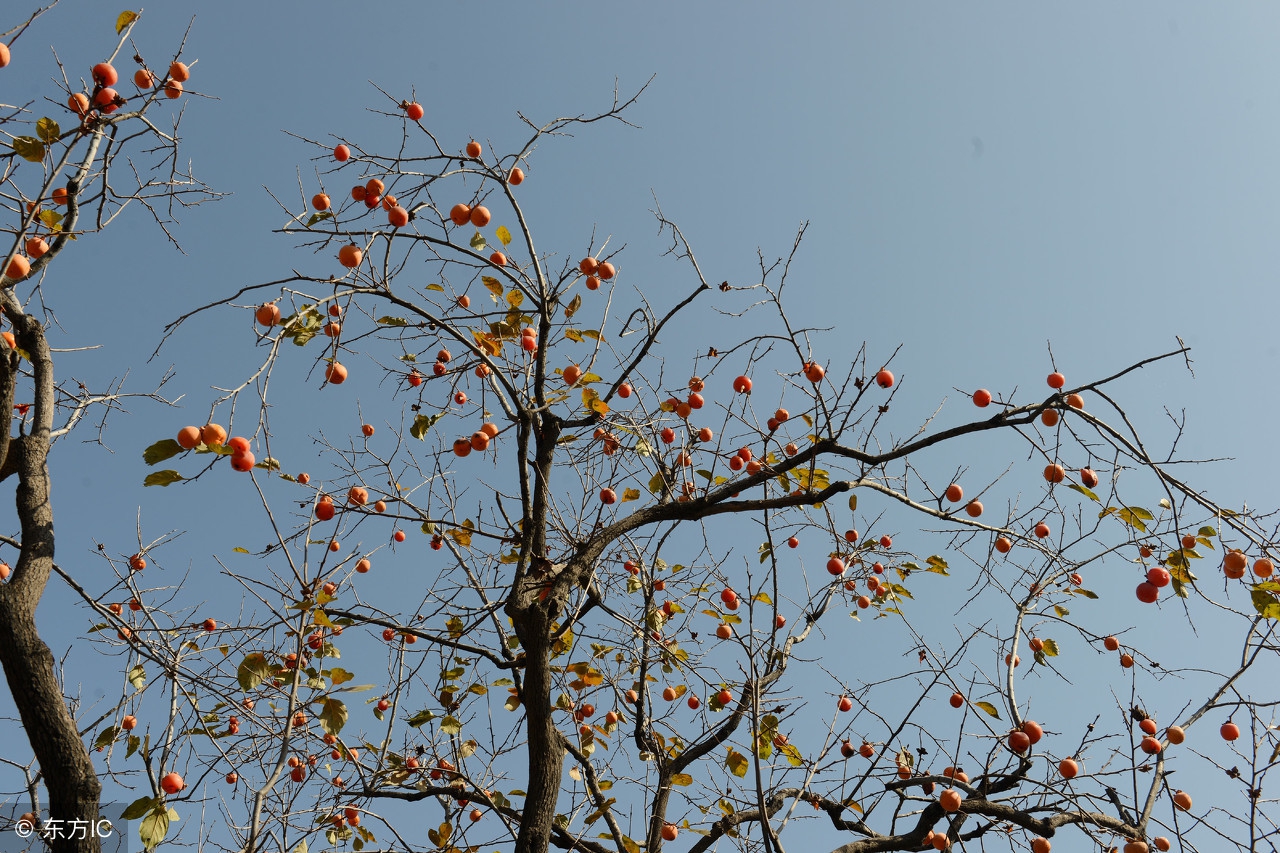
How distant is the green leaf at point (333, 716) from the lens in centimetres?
260

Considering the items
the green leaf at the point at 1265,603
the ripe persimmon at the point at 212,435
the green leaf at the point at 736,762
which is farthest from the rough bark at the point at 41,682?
the green leaf at the point at 1265,603

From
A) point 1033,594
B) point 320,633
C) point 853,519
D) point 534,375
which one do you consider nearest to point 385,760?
point 320,633

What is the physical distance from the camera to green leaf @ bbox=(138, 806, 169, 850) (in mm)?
2322

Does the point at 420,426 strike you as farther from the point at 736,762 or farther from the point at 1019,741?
the point at 1019,741

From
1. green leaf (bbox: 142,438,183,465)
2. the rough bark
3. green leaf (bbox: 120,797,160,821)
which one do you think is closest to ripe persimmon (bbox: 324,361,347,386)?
green leaf (bbox: 142,438,183,465)

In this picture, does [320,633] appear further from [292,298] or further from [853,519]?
[853,519]

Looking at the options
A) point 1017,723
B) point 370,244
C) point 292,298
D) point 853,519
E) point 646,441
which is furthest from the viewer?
point 853,519

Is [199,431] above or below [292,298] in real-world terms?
below

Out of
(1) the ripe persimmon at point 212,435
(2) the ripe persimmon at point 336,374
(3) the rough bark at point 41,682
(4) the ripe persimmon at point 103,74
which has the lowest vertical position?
(3) the rough bark at point 41,682

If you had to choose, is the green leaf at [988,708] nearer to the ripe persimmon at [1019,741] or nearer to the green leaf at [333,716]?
the ripe persimmon at [1019,741]

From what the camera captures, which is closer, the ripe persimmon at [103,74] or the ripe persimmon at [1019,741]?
the ripe persimmon at [103,74]

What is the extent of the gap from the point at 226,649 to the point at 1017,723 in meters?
3.52

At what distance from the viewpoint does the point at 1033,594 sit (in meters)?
3.83

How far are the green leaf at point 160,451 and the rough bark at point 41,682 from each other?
0.73 metres
